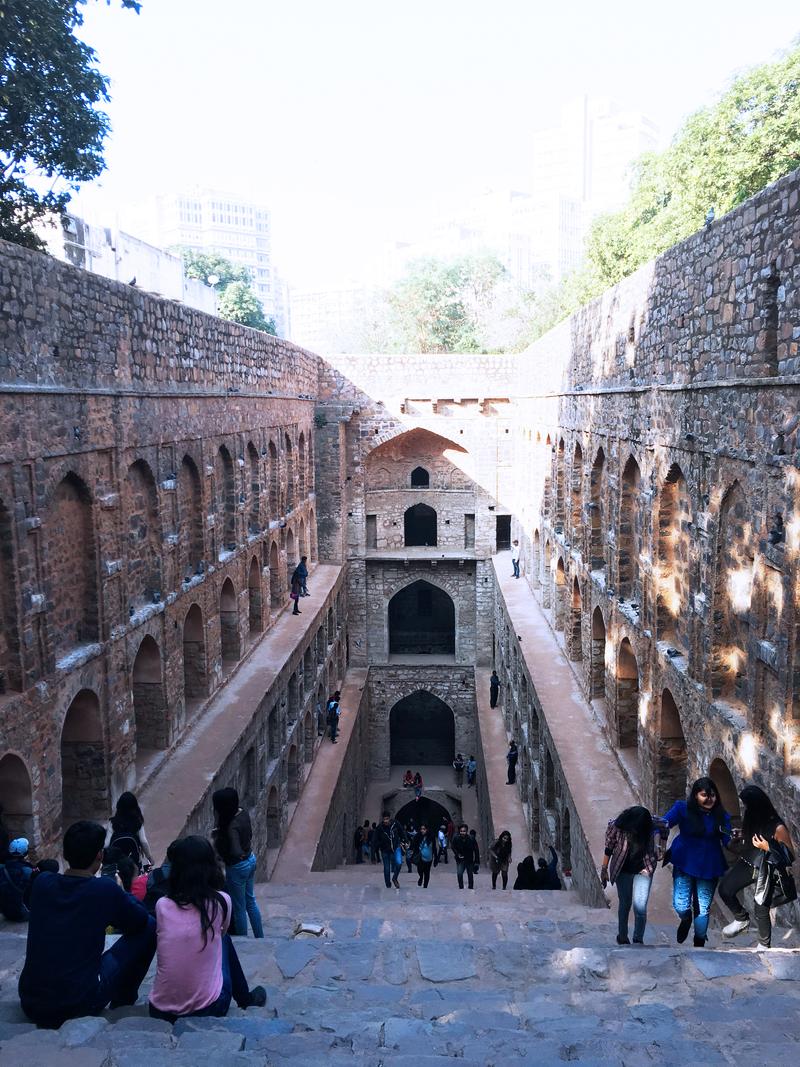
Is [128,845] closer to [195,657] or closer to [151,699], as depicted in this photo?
[151,699]

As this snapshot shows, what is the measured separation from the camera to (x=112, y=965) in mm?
4625

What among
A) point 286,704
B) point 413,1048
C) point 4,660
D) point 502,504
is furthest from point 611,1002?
point 502,504

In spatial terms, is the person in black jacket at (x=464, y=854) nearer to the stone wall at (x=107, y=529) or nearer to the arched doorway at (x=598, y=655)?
the arched doorway at (x=598, y=655)

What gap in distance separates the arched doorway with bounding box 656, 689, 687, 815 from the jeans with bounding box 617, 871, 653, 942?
3.54m

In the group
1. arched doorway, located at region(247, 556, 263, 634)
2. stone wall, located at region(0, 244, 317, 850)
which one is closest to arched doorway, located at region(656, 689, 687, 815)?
stone wall, located at region(0, 244, 317, 850)

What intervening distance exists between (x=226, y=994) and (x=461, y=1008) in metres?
1.40

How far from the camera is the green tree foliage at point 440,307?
1715 inches

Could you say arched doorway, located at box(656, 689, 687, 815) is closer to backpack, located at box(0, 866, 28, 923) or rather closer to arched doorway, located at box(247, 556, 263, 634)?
backpack, located at box(0, 866, 28, 923)

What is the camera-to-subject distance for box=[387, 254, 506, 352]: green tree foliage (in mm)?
43562

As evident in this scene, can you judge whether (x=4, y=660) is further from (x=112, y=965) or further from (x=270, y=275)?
(x=270, y=275)

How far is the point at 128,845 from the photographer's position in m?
6.41

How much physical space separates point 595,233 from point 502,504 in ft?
31.4

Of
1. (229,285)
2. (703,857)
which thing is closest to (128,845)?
(703,857)

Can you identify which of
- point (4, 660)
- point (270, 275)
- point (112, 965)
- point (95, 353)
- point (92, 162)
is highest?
point (270, 275)
